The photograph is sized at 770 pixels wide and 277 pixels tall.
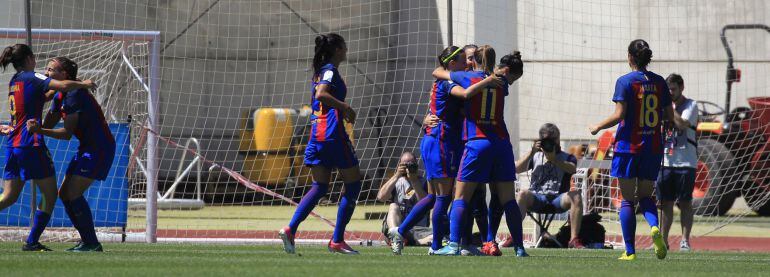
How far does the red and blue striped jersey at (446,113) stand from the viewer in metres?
10.0

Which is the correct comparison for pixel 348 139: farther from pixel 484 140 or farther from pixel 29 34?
pixel 29 34

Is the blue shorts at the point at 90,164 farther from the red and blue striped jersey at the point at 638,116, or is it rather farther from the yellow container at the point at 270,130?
the yellow container at the point at 270,130

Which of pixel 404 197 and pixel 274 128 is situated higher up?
pixel 274 128

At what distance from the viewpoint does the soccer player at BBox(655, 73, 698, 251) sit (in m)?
12.5

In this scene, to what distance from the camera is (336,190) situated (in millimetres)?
20141

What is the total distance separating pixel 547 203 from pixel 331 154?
12.5 feet

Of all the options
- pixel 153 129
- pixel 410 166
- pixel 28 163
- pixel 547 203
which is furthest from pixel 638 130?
pixel 153 129

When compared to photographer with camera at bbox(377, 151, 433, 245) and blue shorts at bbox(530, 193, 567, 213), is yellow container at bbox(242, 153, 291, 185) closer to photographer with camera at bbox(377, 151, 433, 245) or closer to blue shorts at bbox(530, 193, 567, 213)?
photographer with camera at bbox(377, 151, 433, 245)

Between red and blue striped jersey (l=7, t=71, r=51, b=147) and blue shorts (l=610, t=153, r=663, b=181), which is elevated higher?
red and blue striped jersey (l=7, t=71, r=51, b=147)

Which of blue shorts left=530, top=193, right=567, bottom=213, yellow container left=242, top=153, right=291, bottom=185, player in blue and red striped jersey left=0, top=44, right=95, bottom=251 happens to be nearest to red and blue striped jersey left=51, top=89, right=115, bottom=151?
player in blue and red striped jersey left=0, top=44, right=95, bottom=251

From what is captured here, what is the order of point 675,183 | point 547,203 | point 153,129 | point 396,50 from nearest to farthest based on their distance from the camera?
point 675,183 → point 547,203 → point 153,129 → point 396,50

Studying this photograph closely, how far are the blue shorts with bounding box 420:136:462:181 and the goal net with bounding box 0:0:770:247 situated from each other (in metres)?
3.69

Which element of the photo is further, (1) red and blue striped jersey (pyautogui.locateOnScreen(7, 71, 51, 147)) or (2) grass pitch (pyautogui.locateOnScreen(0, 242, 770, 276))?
(1) red and blue striped jersey (pyautogui.locateOnScreen(7, 71, 51, 147))

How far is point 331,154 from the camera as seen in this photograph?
965 centimetres
